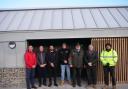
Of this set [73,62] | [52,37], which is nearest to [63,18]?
[52,37]

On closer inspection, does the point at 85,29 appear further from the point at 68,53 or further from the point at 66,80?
the point at 66,80

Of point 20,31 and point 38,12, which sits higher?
point 38,12

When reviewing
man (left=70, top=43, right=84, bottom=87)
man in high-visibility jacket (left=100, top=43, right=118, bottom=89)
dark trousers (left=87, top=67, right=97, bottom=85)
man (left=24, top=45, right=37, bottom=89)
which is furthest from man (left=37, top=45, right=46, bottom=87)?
man in high-visibility jacket (left=100, top=43, right=118, bottom=89)

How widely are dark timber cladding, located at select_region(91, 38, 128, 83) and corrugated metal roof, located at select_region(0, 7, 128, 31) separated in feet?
2.16

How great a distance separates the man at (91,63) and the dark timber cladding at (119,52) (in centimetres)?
74

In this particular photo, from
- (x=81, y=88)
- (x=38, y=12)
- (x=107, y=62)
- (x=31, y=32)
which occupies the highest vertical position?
(x=38, y=12)

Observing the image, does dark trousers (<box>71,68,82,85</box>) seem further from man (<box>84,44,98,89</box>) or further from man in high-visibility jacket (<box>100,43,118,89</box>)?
man in high-visibility jacket (<box>100,43,118,89</box>)

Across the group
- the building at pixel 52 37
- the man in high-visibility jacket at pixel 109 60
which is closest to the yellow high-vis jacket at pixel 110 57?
the man in high-visibility jacket at pixel 109 60

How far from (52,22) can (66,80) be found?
2.93 meters

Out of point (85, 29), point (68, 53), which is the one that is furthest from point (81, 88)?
point (85, 29)

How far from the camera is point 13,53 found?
1644cm

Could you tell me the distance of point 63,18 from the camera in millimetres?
18438

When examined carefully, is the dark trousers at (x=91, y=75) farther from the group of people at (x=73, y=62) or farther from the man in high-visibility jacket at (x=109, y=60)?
the man in high-visibility jacket at (x=109, y=60)

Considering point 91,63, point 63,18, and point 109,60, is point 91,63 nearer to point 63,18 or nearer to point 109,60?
point 109,60
